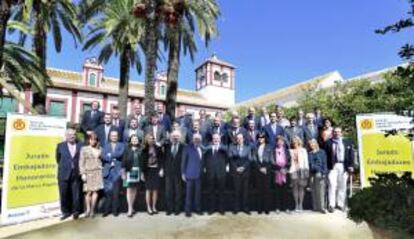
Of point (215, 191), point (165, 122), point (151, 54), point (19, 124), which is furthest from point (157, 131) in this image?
point (151, 54)

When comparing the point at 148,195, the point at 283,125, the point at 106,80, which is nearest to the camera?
the point at 148,195

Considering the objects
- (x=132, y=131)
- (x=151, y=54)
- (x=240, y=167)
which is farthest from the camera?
(x=151, y=54)

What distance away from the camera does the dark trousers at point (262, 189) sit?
9.29 metres

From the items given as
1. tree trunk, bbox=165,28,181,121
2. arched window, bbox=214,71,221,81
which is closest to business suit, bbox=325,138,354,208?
tree trunk, bbox=165,28,181,121

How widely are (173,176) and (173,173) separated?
64 mm

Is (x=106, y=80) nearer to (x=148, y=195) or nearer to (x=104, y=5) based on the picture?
(x=104, y=5)

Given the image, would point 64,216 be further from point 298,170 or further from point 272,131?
point 298,170

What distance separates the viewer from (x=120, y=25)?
2033 cm

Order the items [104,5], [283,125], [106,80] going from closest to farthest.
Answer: [283,125], [104,5], [106,80]

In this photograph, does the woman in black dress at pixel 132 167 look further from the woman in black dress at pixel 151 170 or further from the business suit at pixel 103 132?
the business suit at pixel 103 132

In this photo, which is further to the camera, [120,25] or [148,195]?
[120,25]

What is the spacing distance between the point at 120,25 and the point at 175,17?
7381 millimetres

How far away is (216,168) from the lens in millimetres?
9070

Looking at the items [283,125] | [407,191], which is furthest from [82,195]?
[407,191]
